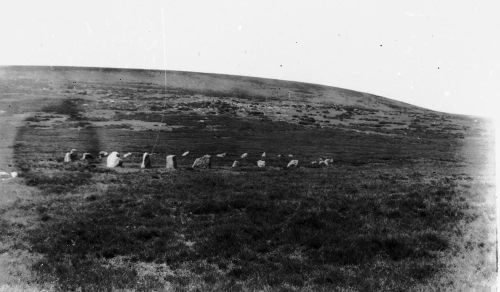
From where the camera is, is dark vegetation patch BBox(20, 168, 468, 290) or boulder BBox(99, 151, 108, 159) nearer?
dark vegetation patch BBox(20, 168, 468, 290)

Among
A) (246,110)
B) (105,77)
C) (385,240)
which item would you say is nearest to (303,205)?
(385,240)

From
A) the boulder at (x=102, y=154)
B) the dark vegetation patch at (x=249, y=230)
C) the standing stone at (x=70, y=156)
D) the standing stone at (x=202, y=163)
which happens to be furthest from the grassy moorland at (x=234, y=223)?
the boulder at (x=102, y=154)

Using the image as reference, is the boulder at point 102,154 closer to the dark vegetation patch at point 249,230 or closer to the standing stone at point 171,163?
the standing stone at point 171,163

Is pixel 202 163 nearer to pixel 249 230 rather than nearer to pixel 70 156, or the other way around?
pixel 70 156

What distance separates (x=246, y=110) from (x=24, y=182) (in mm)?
58300

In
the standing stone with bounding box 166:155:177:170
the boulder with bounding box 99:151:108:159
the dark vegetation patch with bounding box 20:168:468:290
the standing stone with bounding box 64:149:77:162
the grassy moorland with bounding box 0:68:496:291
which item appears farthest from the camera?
the boulder with bounding box 99:151:108:159

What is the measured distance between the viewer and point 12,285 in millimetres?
10898

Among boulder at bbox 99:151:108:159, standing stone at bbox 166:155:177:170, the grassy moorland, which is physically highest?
boulder at bbox 99:151:108:159

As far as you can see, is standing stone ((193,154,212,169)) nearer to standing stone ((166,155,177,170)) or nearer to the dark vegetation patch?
standing stone ((166,155,177,170))

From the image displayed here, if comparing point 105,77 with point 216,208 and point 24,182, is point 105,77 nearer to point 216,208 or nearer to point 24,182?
point 24,182

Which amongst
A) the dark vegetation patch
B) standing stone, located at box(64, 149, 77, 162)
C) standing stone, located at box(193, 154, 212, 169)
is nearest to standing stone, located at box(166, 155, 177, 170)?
standing stone, located at box(193, 154, 212, 169)

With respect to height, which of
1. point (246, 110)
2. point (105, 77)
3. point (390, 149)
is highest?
point (105, 77)

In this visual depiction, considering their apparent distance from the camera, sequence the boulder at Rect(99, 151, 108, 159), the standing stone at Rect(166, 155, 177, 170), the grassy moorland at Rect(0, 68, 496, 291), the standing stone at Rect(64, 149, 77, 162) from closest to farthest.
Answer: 1. the grassy moorland at Rect(0, 68, 496, 291)
2. the standing stone at Rect(166, 155, 177, 170)
3. the standing stone at Rect(64, 149, 77, 162)
4. the boulder at Rect(99, 151, 108, 159)

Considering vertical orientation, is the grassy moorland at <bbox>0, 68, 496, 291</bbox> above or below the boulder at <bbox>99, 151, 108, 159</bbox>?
below
